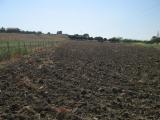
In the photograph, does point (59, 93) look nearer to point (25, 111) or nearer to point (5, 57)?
point (25, 111)

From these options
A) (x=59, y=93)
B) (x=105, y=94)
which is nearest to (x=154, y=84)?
(x=105, y=94)

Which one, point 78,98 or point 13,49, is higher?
point 78,98

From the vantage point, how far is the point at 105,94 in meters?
10.3

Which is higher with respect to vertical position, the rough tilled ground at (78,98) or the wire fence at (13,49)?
the rough tilled ground at (78,98)

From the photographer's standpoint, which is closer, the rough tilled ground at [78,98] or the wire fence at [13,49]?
the rough tilled ground at [78,98]

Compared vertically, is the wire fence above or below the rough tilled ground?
below

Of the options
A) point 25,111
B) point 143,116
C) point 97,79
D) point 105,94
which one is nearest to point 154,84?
point 97,79

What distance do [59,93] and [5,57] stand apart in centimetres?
1359

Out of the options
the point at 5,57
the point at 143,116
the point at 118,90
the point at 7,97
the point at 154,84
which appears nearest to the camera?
the point at 143,116

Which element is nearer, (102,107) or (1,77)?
(102,107)

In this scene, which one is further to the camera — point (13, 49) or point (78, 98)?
point (13, 49)

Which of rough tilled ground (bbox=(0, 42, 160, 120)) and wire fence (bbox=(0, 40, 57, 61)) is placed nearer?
rough tilled ground (bbox=(0, 42, 160, 120))

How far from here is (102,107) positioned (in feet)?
27.9

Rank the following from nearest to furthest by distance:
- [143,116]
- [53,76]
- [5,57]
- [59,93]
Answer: [143,116], [59,93], [53,76], [5,57]
